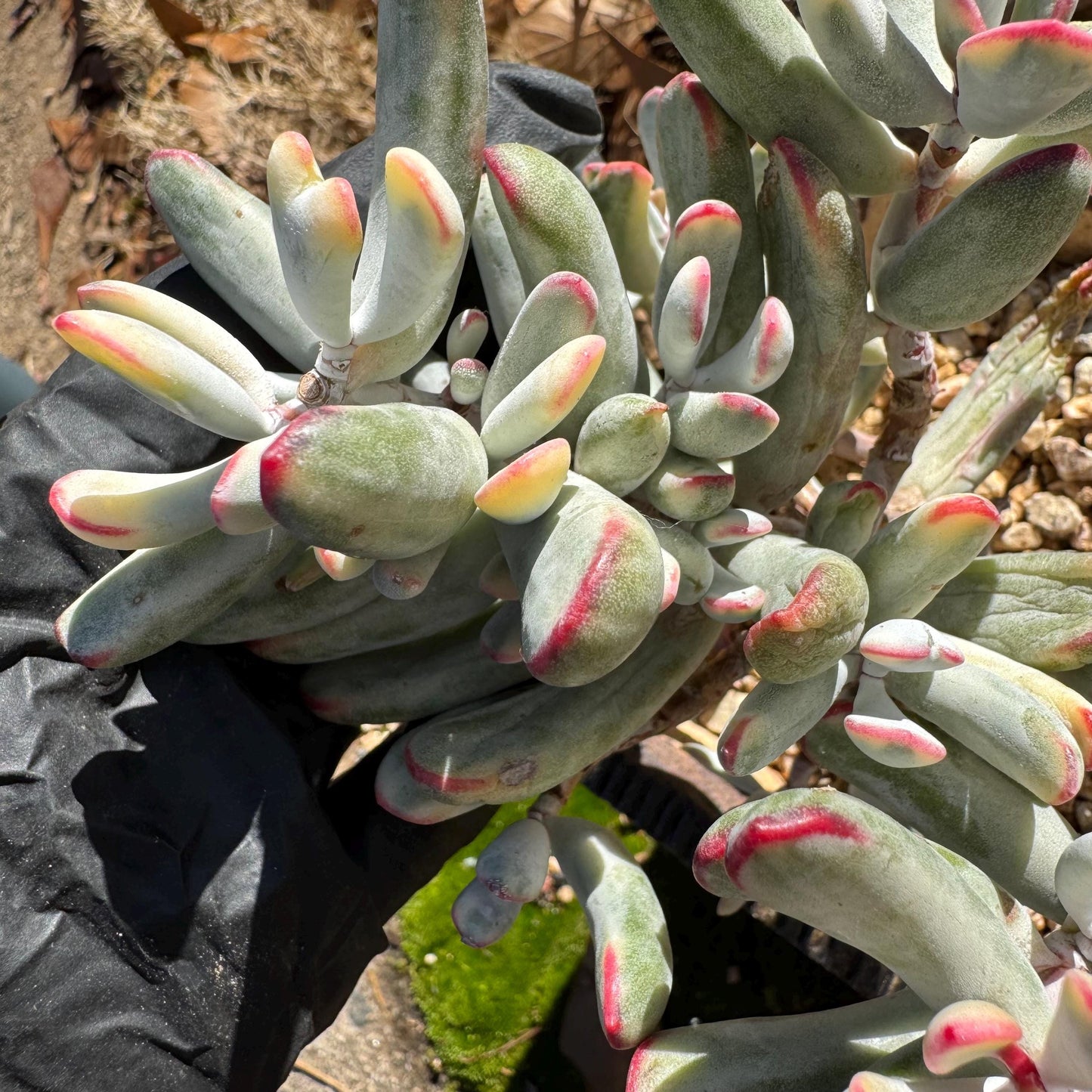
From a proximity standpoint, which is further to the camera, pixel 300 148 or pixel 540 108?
pixel 540 108

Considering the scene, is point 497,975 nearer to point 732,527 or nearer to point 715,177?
point 732,527

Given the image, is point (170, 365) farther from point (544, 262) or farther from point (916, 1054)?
point (916, 1054)

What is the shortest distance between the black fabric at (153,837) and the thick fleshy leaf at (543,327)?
0.97 ft

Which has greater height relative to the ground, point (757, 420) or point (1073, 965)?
point (757, 420)

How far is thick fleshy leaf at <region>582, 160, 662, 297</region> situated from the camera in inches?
34.3

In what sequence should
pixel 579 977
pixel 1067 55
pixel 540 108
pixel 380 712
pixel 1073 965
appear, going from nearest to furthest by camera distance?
pixel 1067 55
pixel 1073 965
pixel 380 712
pixel 540 108
pixel 579 977

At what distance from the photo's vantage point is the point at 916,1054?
0.62 metres

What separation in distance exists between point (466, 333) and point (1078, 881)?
556mm

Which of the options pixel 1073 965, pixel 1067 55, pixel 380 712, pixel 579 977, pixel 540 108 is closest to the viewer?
pixel 1067 55

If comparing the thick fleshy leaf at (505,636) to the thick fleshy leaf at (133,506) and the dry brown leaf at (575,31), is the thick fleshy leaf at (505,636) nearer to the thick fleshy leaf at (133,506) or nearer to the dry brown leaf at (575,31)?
the thick fleshy leaf at (133,506)

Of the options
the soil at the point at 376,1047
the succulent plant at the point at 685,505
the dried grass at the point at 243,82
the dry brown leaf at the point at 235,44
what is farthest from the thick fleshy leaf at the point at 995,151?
the dry brown leaf at the point at 235,44

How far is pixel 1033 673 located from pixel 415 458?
1.49 feet

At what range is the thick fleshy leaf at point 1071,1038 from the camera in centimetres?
51

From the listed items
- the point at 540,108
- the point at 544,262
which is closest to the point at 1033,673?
the point at 544,262
